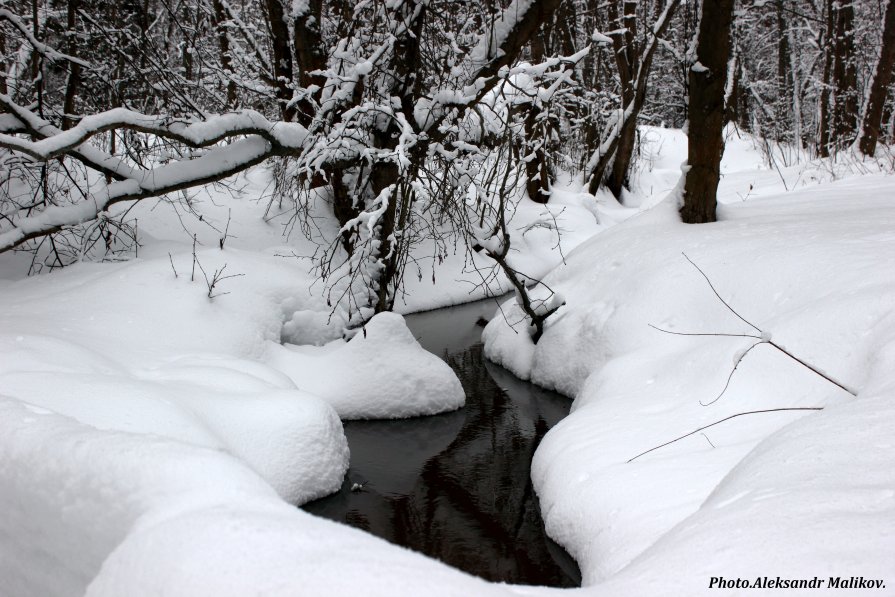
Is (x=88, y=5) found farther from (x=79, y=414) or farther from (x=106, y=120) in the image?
(x=79, y=414)

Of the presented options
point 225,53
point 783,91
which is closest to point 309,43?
point 225,53

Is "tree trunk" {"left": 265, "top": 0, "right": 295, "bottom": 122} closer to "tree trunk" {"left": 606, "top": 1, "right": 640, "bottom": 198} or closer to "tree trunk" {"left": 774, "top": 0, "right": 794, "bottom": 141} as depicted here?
"tree trunk" {"left": 606, "top": 1, "right": 640, "bottom": 198}

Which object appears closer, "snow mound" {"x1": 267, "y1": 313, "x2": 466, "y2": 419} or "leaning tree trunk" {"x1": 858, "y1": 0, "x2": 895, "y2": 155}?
"snow mound" {"x1": 267, "y1": 313, "x2": 466, "y2": 419}

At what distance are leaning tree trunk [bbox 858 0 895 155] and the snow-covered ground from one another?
111 centimetres

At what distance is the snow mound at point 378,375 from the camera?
256 inches

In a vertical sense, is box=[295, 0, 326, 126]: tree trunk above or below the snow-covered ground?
above

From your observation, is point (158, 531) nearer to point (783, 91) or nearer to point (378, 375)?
point (378, 375)

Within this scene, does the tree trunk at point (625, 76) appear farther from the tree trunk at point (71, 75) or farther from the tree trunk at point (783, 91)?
the tree trunk at point (71, 75)

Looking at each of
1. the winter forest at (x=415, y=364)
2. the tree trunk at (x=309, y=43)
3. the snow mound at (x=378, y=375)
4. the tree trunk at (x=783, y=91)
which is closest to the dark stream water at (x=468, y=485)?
the winter forest at (x=415, y=364)

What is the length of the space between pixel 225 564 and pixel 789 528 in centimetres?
133

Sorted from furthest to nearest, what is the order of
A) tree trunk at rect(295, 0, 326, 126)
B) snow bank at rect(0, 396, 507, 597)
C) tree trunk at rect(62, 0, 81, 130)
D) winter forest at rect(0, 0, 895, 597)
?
tree trunk at rect(295, 0, 326, 126) < tree trunk at rect(62, 0, 81, 130) < winter forest at rect(0, 0, 895, 597) < snow bank at rect(0, 396, 507, 597)

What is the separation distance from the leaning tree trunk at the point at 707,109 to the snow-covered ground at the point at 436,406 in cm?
39

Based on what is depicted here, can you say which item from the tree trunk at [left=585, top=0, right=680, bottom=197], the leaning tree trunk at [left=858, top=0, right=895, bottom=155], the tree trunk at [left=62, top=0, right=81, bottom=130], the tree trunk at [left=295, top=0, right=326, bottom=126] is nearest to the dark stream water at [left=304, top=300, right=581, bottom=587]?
the tree trunk at [left=295, top=0, right=326, bottom=126]

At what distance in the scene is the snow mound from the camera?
21.3 ft
